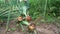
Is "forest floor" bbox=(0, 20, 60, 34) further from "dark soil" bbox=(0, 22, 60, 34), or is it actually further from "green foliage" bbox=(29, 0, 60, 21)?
"green foliage" bbox=(29, 0, 60, 21)

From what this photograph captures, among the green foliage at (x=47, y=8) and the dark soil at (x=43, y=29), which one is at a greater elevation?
the green foliage at (x=47, y=8)

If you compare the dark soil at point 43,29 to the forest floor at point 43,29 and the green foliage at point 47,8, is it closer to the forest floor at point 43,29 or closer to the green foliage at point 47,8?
the forest floor at point 43,29

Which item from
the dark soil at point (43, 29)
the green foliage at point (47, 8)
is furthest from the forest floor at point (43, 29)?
the green foliage at point (47, 8)

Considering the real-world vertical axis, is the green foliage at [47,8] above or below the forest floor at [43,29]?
above

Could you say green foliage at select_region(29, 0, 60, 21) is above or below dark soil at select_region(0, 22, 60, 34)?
above

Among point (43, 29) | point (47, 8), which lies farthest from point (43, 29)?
point (47, 8)

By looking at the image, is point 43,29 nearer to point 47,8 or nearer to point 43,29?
point 43,29

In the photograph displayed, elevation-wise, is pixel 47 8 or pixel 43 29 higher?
pixel 47 8

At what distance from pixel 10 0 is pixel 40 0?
0.76 metres

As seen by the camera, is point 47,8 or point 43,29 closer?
point 43,29

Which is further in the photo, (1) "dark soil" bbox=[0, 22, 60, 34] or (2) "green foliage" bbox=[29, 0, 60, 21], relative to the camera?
(2) "green foliage" bbox=[29, 0, 60, 21]

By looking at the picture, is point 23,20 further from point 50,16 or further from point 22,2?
point 50,16

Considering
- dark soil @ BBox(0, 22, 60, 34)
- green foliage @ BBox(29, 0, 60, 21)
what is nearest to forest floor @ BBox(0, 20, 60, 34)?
dark soil @ BBox(0, 22, 60, 34)

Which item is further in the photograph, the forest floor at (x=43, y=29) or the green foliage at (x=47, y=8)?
the green foliage at (x=47, y=8)
